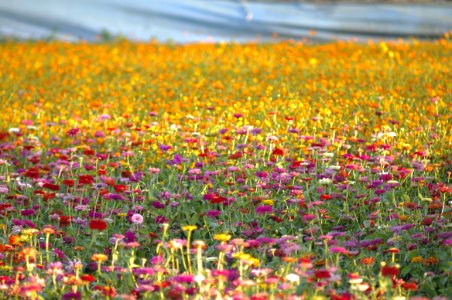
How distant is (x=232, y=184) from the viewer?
13.9 ft

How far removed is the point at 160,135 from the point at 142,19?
7.31 meters

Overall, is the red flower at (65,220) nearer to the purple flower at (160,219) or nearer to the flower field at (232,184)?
the flower field at (232,184)

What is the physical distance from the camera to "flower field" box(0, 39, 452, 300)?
306 centimetres

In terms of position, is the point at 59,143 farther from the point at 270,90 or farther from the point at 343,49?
the point at 343,49

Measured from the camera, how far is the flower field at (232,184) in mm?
3059

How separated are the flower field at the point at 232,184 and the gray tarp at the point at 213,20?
3168 millimetres

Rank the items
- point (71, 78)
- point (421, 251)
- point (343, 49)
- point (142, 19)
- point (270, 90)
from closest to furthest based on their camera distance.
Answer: point (421, 251), point (270, 90), point (71, 78), point (343, 49), point (142, 19)

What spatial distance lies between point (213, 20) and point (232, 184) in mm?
8024

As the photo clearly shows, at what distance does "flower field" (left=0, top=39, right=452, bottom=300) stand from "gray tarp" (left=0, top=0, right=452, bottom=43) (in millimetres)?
3168

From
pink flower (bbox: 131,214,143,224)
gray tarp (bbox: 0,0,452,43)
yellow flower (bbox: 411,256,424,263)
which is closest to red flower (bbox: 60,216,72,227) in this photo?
pink flower (bbox: 131,214,143,224)

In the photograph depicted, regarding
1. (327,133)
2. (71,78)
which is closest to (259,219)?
(327,133)

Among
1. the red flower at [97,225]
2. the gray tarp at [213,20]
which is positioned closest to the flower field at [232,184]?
the red flower at [97,225]

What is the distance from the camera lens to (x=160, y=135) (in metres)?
5.22

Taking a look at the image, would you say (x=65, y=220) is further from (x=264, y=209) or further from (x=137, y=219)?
(x=264, y=209)
